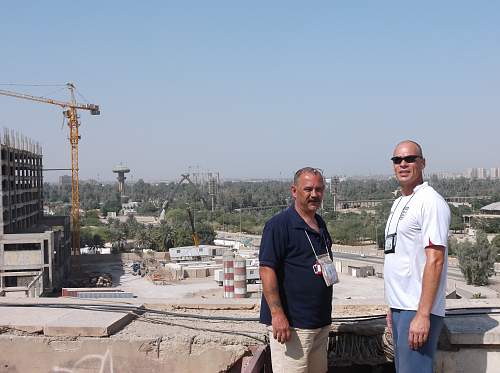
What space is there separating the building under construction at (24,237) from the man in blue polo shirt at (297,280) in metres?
25.9

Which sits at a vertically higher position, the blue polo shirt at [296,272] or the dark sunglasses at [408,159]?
the dark sunglasses at [408,159]

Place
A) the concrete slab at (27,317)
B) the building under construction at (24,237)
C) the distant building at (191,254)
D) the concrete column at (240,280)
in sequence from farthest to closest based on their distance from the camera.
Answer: the distant building at (191,254) < the building under construction at (24,237) < the concrete column at (240,280) < the concrete slab at (27,317)

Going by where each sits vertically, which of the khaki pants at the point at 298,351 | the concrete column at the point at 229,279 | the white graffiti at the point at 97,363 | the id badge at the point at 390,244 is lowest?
the concrete column at the point at 229,279

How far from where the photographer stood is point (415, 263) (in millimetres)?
3123

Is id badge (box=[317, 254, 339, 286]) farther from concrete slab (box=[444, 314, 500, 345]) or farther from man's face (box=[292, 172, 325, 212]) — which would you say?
concrete slab (box=[444, 314, 500, 345])

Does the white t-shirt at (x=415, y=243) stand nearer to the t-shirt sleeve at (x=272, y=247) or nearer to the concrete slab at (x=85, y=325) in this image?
the t-shirt sleeve at (x=272, y=247)

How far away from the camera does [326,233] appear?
142 inches

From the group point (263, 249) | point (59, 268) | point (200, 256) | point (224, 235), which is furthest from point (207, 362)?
point (224, 235)

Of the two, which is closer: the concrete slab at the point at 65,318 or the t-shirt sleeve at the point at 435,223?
the t-shirt sleeve at the point at 435,223

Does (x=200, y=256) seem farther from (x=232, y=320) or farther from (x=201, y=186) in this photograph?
(x=201, y=186)

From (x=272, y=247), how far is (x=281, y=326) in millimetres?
453

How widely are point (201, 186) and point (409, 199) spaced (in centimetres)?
14789

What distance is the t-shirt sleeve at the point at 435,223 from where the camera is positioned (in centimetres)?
300

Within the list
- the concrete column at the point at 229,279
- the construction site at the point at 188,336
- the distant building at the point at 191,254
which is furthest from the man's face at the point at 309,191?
the distant building at the point at 191,254
